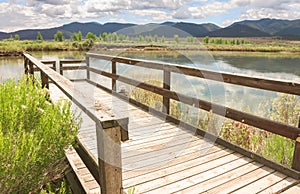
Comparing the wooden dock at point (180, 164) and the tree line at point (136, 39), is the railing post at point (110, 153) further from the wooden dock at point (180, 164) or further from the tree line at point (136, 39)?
the tree line at point (136, 39)

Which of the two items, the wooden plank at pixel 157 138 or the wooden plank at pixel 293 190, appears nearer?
the wooden plank at pixel 293 190

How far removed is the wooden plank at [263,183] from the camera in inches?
82.9

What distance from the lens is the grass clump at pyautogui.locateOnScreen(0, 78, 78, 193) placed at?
1449mm

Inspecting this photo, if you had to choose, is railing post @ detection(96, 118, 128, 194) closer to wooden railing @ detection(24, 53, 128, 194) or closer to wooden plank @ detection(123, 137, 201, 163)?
wooden railing @ detection(24, 53, 128, 194)

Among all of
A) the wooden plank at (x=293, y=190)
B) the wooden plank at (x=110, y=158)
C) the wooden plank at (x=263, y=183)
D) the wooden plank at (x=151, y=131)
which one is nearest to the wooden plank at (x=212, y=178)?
the wooden plank at (x=263, y=183)

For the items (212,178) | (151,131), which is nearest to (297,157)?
(212,178)

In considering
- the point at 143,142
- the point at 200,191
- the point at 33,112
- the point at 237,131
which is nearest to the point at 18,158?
the point at 33,112

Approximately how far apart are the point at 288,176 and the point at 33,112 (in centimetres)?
232

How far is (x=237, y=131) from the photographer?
364cm

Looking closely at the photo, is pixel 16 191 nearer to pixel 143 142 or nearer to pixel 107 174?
pixel 107 174

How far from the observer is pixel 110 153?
1151mm

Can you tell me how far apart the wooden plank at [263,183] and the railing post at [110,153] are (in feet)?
4.28

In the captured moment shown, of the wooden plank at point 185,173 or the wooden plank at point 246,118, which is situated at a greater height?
the wooden plank at point 246,118

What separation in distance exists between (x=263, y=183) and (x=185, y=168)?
704 mm
